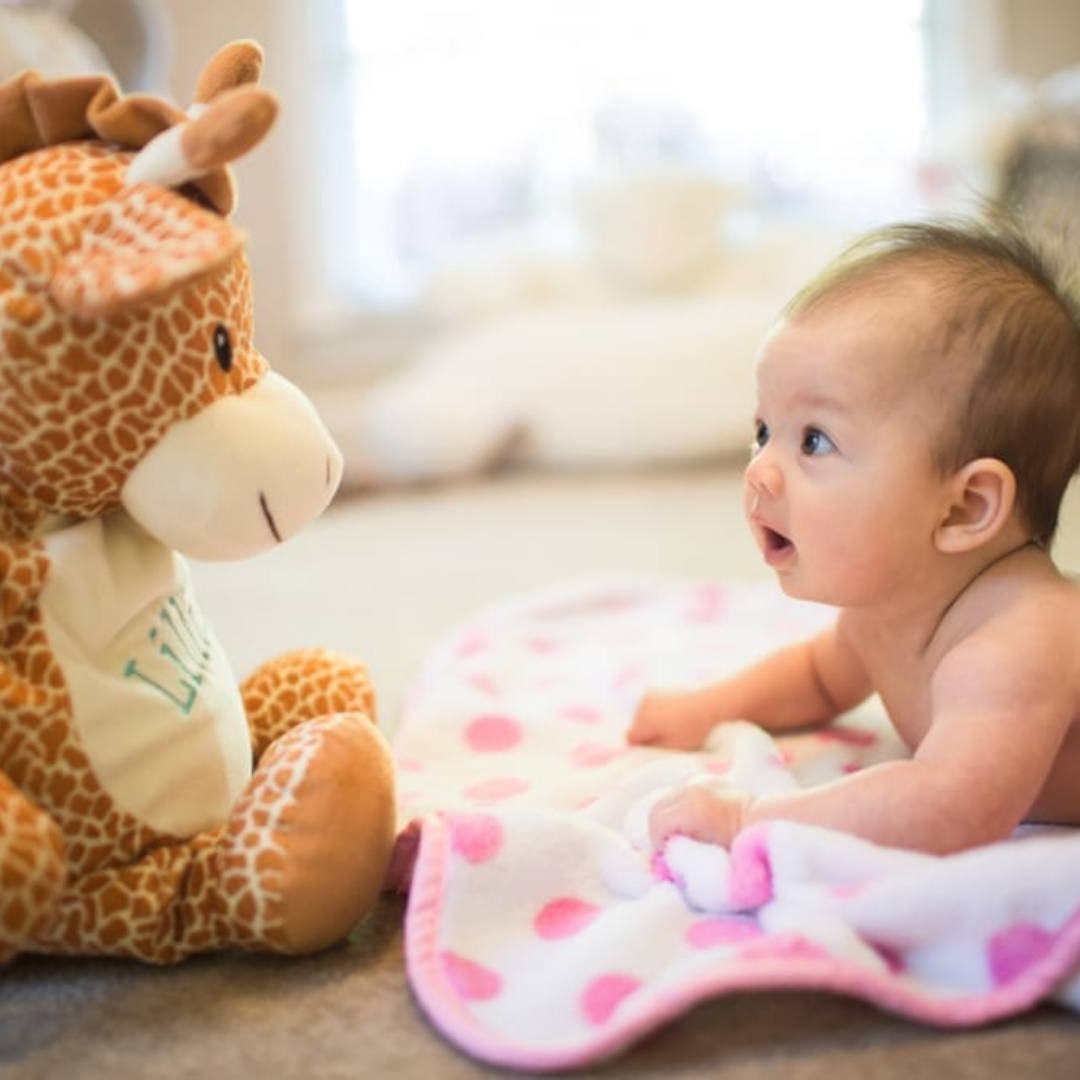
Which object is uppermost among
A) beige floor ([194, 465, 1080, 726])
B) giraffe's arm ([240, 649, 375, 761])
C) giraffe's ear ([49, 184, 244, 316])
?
giraffe's ear ([49, 184, 244, 316])

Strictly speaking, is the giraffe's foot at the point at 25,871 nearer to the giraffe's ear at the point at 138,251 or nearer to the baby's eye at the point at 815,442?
the giraffe's ear at the point at 138,251

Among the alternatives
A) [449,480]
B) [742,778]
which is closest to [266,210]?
[449,480]

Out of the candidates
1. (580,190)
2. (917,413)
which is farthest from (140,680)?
(580,190)

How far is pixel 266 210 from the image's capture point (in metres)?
3.07

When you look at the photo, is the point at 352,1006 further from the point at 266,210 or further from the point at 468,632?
the point at 266,210

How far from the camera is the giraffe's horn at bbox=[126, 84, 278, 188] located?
613 millimetres

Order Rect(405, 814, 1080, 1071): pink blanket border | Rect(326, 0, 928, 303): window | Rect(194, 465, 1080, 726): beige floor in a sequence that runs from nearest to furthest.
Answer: Rect(405, 814, 1080, 1071): pink blanket border, Rect(194, 465, 1080, 726): beige floor, Rect(326, 0, 928, 303): window

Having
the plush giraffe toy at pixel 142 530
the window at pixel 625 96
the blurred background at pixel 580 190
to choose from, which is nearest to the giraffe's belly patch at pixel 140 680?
the plush giraffe toy at pixel 142 530

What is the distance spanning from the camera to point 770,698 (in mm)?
964

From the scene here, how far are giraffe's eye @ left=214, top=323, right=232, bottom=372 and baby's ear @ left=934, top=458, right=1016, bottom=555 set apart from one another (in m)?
0.40

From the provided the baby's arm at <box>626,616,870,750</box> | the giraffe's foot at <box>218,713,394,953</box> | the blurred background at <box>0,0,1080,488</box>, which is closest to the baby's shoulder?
the baby's arm at <box>626,616,870,750</box>

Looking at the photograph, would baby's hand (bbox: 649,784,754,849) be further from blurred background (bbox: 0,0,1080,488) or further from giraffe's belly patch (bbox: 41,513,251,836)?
blurred background (bbox: 0,0,1080,488)

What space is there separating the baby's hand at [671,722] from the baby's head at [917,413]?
0.20 m

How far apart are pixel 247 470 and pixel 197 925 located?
0.23 meters
